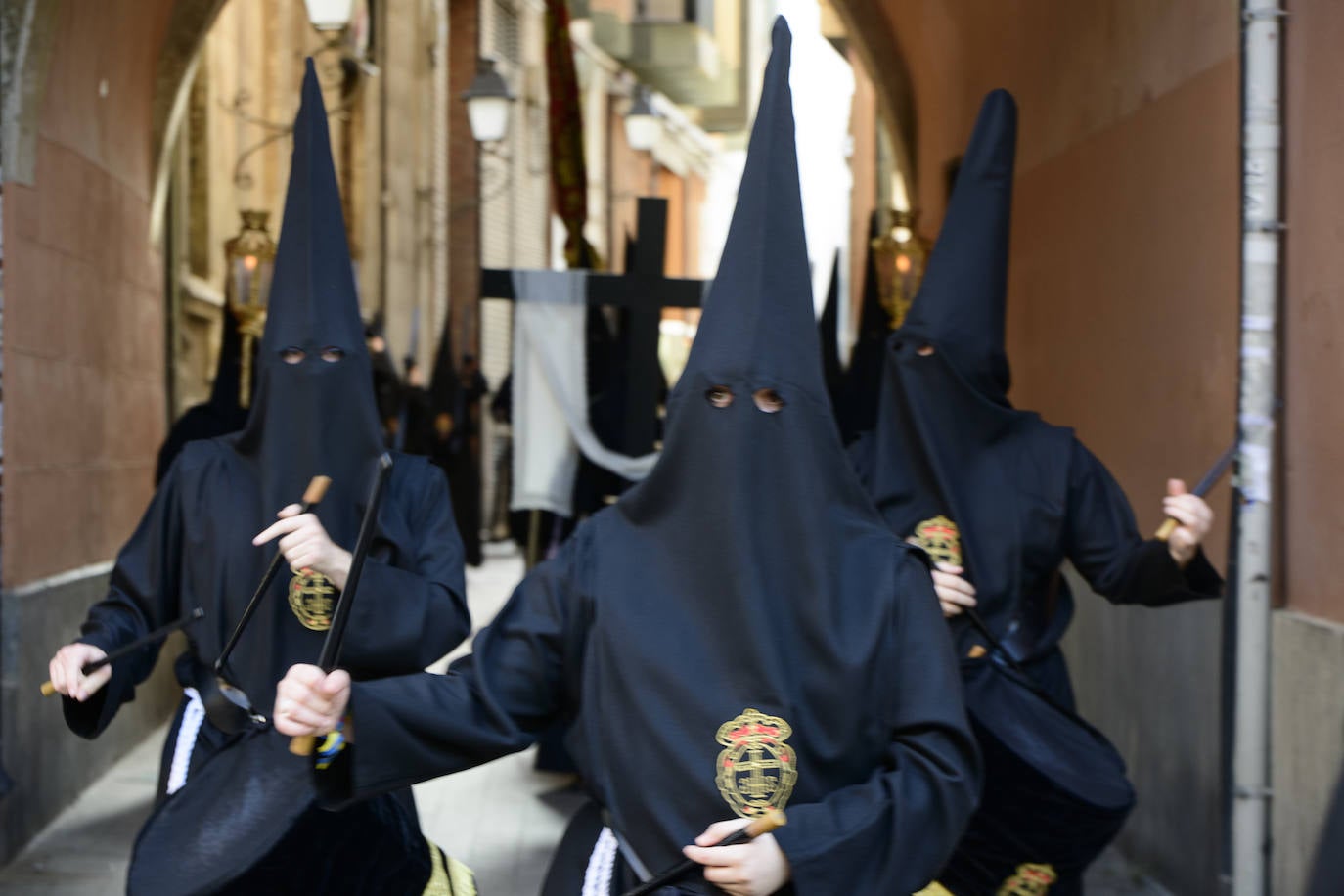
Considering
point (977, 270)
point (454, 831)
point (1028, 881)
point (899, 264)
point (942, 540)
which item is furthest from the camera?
point (899, 264)

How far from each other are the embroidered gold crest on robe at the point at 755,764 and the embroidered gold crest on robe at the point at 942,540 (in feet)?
5.49

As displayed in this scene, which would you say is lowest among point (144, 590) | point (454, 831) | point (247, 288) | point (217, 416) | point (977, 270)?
point (454, 831)

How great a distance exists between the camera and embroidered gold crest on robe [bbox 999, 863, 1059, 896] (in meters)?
3.81

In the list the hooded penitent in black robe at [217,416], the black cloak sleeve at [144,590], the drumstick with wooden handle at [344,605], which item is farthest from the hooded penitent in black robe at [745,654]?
the hooded penitent in black robe at [217,416]

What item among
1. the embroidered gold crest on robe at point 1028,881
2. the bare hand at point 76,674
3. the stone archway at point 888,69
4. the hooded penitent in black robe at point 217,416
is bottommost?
the embroidered gold crest on robe at point 1028,881

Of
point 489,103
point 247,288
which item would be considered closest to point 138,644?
point 247,288

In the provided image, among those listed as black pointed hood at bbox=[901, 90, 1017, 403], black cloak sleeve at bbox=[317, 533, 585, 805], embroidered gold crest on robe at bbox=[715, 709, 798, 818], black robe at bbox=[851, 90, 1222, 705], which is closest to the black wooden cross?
black pointed hood at bbox=[901, 90, 1017, 403]

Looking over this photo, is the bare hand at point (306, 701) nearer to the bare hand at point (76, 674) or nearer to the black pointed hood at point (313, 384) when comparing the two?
the bare hand at point (76, 674)

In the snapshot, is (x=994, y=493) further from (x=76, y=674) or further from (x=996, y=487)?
(x=76, y=674)

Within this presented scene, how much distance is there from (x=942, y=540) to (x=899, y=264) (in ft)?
11.7

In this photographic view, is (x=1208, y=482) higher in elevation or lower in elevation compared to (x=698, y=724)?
higher

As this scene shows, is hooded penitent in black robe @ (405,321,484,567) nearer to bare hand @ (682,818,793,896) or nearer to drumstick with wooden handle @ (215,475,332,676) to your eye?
drumstick with wooden handle @ (215,475,332,676)

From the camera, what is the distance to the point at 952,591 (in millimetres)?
3627

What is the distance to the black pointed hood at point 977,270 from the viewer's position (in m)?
4.29
